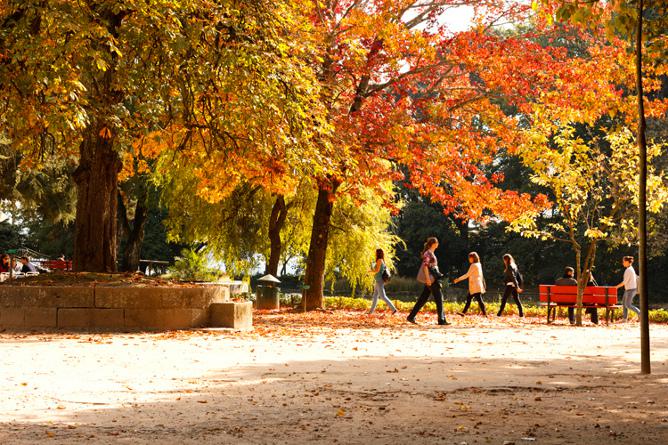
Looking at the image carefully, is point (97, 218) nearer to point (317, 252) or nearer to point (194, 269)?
point (317, 252)

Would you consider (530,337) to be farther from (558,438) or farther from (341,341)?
(558,438)

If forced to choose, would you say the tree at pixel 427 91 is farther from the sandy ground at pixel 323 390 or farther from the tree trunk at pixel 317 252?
the sandy ground at pixel 323 390

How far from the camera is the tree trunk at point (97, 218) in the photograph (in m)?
17.3

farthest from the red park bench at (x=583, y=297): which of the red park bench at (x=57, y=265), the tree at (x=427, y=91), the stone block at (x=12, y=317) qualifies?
the red park bench at (x=57, y=265)

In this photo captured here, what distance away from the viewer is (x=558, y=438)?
6.14m

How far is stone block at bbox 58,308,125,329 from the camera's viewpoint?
14969 mm

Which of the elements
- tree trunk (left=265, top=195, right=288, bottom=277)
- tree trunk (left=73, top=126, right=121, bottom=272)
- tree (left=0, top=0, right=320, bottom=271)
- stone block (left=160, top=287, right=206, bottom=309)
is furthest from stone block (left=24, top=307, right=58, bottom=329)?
tree trunk (left=265, top=195, right=288, bottom=277)

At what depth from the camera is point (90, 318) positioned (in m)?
15.0

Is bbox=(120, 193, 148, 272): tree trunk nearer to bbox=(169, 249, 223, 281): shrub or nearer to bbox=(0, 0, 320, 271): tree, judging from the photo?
bbox=(169, 249, 223, 281): shrub

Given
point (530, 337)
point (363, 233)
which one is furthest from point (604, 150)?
point (530, 337)

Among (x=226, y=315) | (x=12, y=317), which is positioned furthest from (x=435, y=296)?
(x=12, y=317)

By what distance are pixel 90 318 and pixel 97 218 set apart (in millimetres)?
2763

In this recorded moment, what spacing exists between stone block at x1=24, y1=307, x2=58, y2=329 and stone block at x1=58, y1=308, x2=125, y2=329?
9 centimetres

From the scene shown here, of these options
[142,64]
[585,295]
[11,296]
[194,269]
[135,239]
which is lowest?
[11,296]
